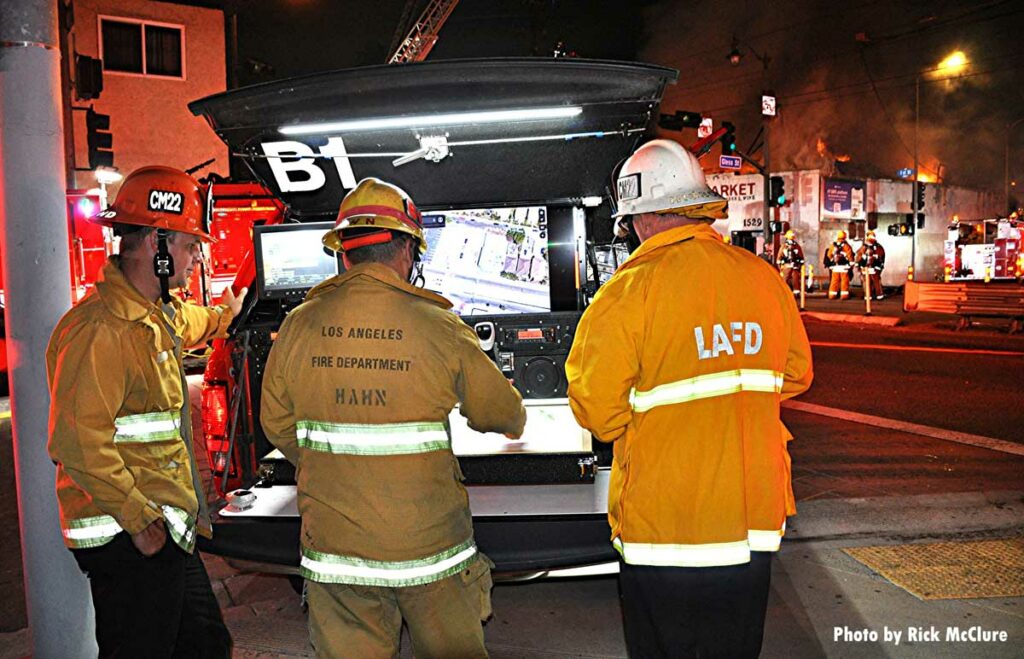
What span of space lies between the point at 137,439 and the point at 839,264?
1015 inches

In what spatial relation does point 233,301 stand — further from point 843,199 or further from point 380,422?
point 843,199

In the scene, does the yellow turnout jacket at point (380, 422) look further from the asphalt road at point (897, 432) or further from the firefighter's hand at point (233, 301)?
the asphalt road at point (897, 432)

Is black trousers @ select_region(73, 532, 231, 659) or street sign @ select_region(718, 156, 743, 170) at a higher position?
street sign @ select_region(718, 156, 743, 170)

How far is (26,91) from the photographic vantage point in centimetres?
311

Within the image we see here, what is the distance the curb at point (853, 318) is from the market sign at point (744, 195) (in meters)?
12.8

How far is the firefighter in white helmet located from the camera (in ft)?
7.94

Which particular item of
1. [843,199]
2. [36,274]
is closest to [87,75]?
[36,274]

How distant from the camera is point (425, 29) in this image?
33.0m

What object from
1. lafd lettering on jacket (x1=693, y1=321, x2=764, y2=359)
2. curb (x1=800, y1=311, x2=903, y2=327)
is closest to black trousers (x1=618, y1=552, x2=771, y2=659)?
lafd lettering on jacket (x1=693, y1=321, x2=764, y2=359)

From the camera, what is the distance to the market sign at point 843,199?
115 feet

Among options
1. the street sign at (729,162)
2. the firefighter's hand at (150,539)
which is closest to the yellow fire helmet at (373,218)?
the firefighter's hand at (150,539)

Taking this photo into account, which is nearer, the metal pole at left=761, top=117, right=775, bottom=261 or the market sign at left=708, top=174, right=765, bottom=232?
the metal pole at left=761, top=117, right=775, bottom=261

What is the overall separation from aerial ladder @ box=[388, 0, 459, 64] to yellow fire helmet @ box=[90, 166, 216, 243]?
31.4 m

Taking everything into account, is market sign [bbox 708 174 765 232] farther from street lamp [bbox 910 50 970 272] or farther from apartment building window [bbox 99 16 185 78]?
apartment building window [bbox 99 16 185 78]
